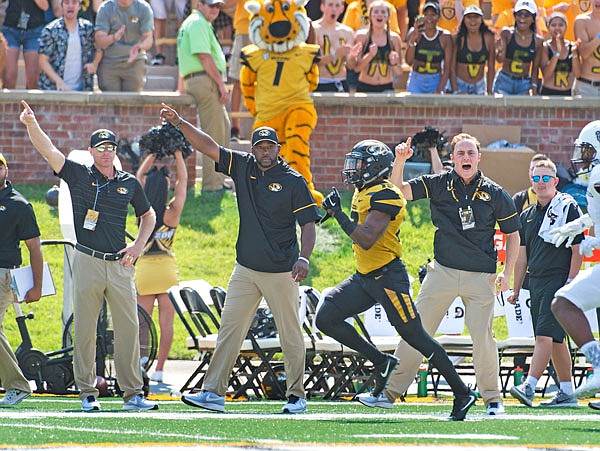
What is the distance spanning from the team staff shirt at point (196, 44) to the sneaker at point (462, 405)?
8996 mm

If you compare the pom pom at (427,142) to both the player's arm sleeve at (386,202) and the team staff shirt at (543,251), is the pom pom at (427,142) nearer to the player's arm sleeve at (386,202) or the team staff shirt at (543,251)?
the team staff shirt at (543,251)

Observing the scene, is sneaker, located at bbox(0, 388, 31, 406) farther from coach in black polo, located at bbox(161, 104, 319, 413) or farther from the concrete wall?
the concrete wall

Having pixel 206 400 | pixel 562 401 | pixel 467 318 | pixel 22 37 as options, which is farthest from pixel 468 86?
pixel 206 400

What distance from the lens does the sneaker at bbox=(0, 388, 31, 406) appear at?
11242 mm

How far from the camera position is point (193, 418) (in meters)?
9.84

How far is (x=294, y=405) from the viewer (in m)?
10.4

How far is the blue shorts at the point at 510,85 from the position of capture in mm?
19594

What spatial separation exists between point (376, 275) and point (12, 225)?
9.90 ft

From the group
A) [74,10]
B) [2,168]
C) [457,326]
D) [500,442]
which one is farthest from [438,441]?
[74,10]

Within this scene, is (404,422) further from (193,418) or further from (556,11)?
(556,11)

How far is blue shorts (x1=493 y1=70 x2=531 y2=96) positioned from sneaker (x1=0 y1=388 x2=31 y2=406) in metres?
9.98

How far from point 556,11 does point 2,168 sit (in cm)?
1101

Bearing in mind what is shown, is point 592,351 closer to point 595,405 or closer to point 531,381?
point 595,405

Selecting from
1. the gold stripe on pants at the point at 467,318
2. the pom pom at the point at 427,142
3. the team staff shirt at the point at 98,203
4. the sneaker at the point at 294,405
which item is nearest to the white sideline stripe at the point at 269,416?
the sneaker at the point at 294,405
